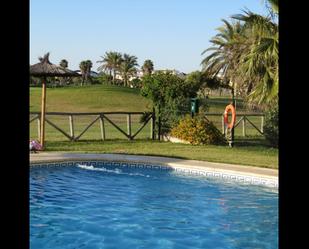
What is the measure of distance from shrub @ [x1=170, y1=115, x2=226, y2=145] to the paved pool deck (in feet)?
12.9

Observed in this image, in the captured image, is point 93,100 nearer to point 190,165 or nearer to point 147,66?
point 190,165

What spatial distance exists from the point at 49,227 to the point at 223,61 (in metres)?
33.6

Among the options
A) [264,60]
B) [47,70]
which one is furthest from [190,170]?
[47,70]

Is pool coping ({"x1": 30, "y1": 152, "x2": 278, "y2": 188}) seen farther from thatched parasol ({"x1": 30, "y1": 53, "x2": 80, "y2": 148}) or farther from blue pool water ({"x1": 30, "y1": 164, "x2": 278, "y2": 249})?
thatched parasol ({"x1": 30, "y1": 53, "x2": 80, "y2": 148})

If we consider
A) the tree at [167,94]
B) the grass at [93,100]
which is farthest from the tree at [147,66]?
the tree at [167,94]

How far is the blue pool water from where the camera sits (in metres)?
7.38

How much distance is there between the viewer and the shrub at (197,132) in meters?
17.7

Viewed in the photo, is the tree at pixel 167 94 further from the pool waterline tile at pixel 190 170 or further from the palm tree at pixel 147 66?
the palm tree at pixel 147 66

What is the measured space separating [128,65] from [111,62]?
11.7 feet

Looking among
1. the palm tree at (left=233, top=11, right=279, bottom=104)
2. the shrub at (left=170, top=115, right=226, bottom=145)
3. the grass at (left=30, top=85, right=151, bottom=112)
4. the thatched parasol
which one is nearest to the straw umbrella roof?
the thatched parasol

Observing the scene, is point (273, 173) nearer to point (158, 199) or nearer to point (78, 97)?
point (158, 199)
